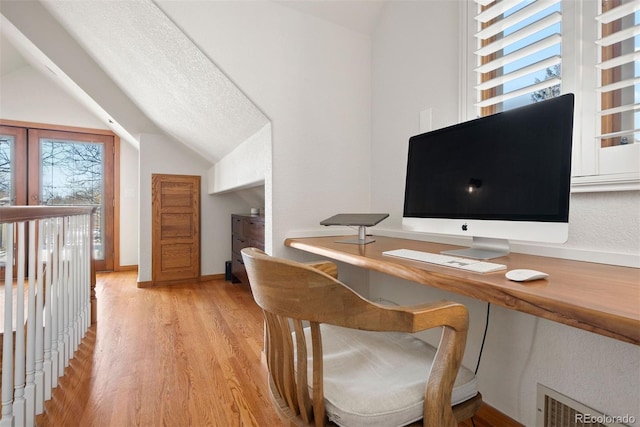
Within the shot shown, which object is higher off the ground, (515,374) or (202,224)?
(202,224)

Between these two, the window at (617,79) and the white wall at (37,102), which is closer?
the window at (617,79)

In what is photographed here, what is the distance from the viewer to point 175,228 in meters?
4.02

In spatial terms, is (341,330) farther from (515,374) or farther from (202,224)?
(202,224)

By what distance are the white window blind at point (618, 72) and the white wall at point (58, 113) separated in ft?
17.5

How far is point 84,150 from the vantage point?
455 centimetres

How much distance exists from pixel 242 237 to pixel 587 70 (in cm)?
330

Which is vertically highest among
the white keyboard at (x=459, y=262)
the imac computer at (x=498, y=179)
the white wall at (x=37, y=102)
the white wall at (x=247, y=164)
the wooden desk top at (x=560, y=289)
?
the white wall at (x=37, y=102)

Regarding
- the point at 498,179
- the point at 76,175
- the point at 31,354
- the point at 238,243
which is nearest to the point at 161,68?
the point at 31,354

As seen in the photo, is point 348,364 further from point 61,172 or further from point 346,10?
point 61,172

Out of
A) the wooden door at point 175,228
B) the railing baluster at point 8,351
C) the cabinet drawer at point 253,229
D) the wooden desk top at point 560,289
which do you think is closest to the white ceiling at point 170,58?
the cabinet drawer at point 253,229

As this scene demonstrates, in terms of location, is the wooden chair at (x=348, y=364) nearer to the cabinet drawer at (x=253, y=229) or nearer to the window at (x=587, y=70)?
the window at (x=587, y=70)

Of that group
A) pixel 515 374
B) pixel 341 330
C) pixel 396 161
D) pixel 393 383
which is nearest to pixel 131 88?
pixel 396 161

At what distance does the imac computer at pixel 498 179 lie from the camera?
0.90m

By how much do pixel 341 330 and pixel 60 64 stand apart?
3584 millimetres
